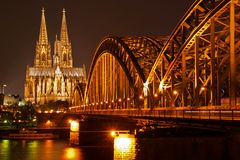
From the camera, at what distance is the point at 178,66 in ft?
185

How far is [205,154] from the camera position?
53.5m

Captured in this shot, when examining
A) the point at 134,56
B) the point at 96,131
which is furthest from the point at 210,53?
the point at 96,131

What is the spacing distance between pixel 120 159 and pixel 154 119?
628cm

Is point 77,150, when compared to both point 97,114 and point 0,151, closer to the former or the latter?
point 97,114

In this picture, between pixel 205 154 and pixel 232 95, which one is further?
pixel 205 154

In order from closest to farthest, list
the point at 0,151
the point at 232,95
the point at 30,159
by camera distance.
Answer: the point at 232,95, the point at 30,159, the point at 0,151

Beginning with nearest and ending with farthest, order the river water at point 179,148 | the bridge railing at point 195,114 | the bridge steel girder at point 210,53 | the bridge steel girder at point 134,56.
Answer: the bridge railing at point 195,114
the bridge steel girder at point 210,53
the river water at point 179,148
the bridge steel girder at point 134,56

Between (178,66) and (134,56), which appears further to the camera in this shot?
(134,56)

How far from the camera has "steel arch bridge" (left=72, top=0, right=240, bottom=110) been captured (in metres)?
40.9

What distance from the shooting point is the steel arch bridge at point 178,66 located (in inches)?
1612

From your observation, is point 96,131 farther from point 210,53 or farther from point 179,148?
point 210,53

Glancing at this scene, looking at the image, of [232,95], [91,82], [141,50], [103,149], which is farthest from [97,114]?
[232,95]

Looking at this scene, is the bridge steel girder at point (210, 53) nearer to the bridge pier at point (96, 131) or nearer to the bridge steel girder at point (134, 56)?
the bridge steel girder at point (134, 56)

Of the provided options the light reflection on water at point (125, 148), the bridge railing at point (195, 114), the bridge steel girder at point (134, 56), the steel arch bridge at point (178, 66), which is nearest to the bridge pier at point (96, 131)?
the steel arch bridge at point (178, 66)
